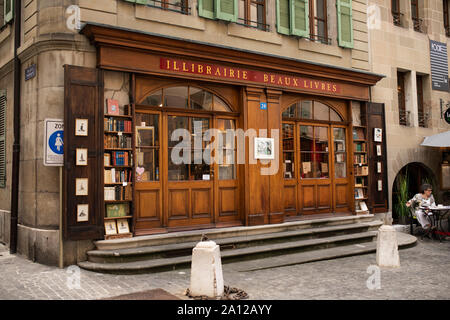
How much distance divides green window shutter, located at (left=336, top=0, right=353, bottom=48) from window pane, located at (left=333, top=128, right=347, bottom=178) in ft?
7.43

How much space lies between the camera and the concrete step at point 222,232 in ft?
24.1

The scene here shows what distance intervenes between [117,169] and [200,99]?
2.31 metres

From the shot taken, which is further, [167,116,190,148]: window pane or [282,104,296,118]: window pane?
[282,104,296,118]: window pane

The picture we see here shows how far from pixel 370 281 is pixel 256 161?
147 inches

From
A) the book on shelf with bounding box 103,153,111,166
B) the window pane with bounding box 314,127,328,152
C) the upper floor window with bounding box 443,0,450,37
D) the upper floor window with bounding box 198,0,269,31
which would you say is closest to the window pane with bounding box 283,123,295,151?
the window pane with bounding box 314,127,328,152

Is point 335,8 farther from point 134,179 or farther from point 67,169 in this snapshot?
point 67,169

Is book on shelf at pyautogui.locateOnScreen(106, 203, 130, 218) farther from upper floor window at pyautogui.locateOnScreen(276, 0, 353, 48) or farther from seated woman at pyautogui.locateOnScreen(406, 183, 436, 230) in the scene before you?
seated woman at pyautogui.locateOnScreen(406, 183, 436, 230)

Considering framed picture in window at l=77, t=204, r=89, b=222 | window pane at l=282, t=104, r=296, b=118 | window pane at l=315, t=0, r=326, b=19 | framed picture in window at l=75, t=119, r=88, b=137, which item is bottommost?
framed picture in window at l=77, t=204, r=89, b=222

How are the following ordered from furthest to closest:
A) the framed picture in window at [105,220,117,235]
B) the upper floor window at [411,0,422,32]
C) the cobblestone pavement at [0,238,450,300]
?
1. the upper floor window at [411,0,422,32]
2. the framed picture in window at [105,220,117,235]
3. the cobblestone pavement at [0,238,450,300]

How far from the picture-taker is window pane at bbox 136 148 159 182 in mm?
8055

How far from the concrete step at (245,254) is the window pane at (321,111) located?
2999 mm

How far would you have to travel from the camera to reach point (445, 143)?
38.1ft

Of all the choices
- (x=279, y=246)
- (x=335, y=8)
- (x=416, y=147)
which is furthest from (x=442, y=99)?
(x=279, y=246)

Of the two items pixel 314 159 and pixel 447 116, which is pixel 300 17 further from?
pixel 447 116
